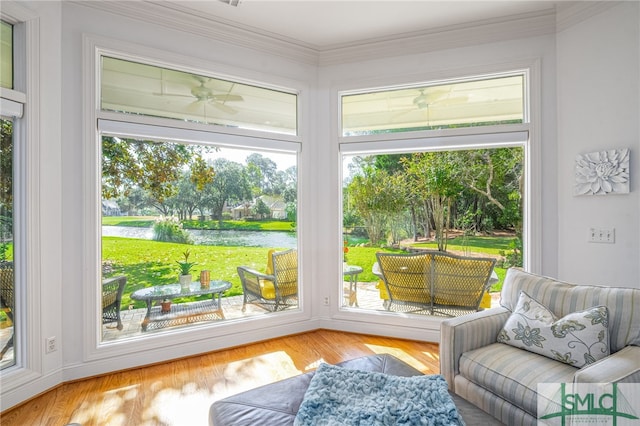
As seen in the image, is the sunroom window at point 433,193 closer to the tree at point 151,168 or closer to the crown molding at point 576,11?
the crown molding at point 576,11

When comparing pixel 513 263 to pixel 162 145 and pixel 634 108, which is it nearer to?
pixel 634 108

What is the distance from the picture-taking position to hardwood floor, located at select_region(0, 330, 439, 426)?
2.17 meters

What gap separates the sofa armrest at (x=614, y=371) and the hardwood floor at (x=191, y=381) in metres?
1.31

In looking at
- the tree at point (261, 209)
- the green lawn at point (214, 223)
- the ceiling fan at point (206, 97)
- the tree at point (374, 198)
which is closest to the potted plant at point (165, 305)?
the green lawn at point (214, 223)

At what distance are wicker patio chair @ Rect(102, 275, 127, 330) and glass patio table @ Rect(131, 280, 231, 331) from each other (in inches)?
4.7

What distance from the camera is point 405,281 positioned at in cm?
354

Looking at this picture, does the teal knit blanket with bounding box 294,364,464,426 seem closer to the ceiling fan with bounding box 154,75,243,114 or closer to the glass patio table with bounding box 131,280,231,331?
the glass patio table with bounding box 131,280,231,331

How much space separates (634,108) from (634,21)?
0.64m

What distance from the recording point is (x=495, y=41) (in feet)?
10.5

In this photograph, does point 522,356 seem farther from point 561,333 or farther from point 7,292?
point 7,292

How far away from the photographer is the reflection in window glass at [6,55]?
2297mm

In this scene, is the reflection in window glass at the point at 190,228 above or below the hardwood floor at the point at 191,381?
above

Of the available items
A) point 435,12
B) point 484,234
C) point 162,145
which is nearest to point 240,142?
point 162,145

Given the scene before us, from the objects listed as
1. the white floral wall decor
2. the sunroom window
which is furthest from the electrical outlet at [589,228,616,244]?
the sunroom window
